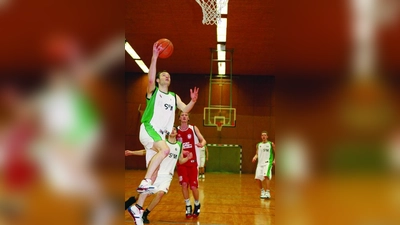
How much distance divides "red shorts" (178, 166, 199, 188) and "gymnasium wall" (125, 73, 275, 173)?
13891mm

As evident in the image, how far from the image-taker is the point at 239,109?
21.4 metres

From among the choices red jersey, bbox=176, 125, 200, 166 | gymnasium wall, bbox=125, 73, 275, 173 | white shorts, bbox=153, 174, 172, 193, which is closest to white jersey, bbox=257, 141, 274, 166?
red jersey, bbox=176, 125, 200, 166

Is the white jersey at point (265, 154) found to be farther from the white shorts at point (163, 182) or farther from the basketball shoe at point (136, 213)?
the basketball shoe at point (136, 213)

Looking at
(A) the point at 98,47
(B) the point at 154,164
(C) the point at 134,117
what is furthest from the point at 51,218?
(C) the point at 134,117

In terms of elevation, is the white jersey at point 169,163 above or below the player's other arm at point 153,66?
below

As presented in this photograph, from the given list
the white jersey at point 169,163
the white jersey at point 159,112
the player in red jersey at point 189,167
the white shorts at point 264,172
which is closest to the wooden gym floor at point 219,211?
the player in red jersey at point 189,167

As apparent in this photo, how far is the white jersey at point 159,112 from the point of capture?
5.08m

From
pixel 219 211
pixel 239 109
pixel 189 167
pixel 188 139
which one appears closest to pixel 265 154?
pixel 219 211

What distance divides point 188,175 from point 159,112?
8.35 ft

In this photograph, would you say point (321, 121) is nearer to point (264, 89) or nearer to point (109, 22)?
point (109, 22)

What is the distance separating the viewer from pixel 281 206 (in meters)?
0.81

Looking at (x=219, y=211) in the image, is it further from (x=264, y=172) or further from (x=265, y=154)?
(x=265, y=154)

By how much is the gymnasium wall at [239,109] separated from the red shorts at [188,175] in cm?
1389

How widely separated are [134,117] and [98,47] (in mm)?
20989
